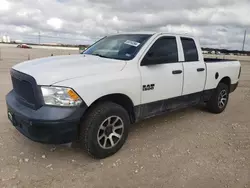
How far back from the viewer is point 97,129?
10.5ft

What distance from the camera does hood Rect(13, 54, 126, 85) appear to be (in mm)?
2943

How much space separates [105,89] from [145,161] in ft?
3.85

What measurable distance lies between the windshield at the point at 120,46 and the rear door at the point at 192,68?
1026 millimetres

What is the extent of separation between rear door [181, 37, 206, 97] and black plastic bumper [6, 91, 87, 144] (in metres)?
2.32

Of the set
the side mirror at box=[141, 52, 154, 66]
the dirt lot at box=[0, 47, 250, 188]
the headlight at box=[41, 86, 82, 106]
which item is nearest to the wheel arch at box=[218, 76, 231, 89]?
the dirt lot at box=[0, 47, 250, 188]

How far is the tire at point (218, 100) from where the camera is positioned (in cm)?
556

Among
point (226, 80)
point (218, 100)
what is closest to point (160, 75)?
point (218, 100)

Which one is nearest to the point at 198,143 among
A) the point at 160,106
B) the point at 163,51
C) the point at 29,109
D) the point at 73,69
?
the point at 160,106

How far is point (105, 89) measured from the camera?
318cm

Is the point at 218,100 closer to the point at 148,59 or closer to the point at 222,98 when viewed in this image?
the point at 222,98

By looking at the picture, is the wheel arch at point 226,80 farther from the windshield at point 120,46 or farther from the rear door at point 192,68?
the windshield at point 120,46

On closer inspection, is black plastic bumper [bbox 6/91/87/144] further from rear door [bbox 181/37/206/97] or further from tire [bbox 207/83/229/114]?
tire [bbox 207/83/229/114]

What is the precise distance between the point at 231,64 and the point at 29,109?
4893 millimetres

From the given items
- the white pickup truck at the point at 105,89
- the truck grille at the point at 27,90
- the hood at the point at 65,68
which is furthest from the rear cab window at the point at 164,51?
the truck grille at the point at 27,90
